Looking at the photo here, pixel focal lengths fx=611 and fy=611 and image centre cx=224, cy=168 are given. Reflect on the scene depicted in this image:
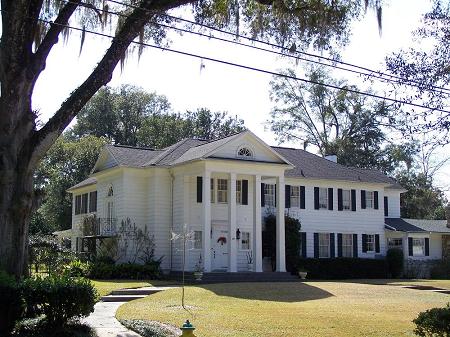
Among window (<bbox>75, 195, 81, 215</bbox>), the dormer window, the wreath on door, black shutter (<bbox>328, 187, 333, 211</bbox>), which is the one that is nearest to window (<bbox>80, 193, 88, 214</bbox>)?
window (<bbox>75, 195, 81, 215</bbox>)

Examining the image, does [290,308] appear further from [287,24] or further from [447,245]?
[447,245]

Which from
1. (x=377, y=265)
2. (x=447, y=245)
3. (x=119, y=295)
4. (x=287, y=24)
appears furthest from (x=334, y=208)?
(x=287, y=24)

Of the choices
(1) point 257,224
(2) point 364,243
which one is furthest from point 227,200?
(2) point 364,243

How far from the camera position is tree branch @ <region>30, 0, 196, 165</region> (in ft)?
45.1

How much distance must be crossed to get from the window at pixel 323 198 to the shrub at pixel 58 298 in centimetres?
2677

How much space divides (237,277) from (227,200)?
15.8ft

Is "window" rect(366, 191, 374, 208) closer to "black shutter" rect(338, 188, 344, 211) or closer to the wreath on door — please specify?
"black shutter" rect(338, 188, 344, 211)

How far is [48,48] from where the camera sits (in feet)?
46.4

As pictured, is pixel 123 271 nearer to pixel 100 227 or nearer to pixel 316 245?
pixel 100 227

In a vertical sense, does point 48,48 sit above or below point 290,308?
above

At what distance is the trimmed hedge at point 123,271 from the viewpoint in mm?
28703

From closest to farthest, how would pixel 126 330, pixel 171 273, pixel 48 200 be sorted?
pixel 126 330
pixel 171 273
pixel 48 200

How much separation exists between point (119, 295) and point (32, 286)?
10.00 m

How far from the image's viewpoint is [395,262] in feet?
125
